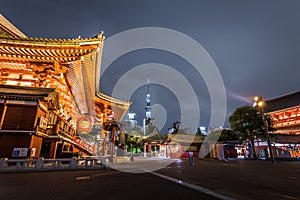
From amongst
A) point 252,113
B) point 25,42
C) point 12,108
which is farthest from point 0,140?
point 252,113

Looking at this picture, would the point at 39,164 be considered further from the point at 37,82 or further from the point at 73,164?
the point at 37,82

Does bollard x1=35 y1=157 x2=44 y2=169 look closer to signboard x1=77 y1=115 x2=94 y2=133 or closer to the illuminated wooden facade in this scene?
signboard x1=77 y1=115 x2=94 y2=133

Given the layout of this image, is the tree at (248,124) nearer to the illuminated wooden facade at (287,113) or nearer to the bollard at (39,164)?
the illuminated wooden facade at (287,113)

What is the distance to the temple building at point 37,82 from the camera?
9867 millimetres

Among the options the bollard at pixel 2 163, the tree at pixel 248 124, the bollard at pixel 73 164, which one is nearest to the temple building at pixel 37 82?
→ the bollard at pixel 2 163

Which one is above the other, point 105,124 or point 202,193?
point 105,124

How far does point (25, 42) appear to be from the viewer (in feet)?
34.3

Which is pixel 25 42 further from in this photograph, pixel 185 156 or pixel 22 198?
pixel 185 156

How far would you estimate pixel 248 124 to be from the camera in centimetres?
2386

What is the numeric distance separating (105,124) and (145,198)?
1237cm

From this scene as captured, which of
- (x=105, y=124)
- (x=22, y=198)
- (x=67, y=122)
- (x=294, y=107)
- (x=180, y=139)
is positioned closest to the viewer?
(x=22, y=198)

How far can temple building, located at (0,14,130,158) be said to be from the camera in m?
9.87

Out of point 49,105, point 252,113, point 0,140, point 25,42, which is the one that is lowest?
point 0,140

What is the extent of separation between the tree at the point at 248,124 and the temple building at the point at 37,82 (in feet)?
70.9
